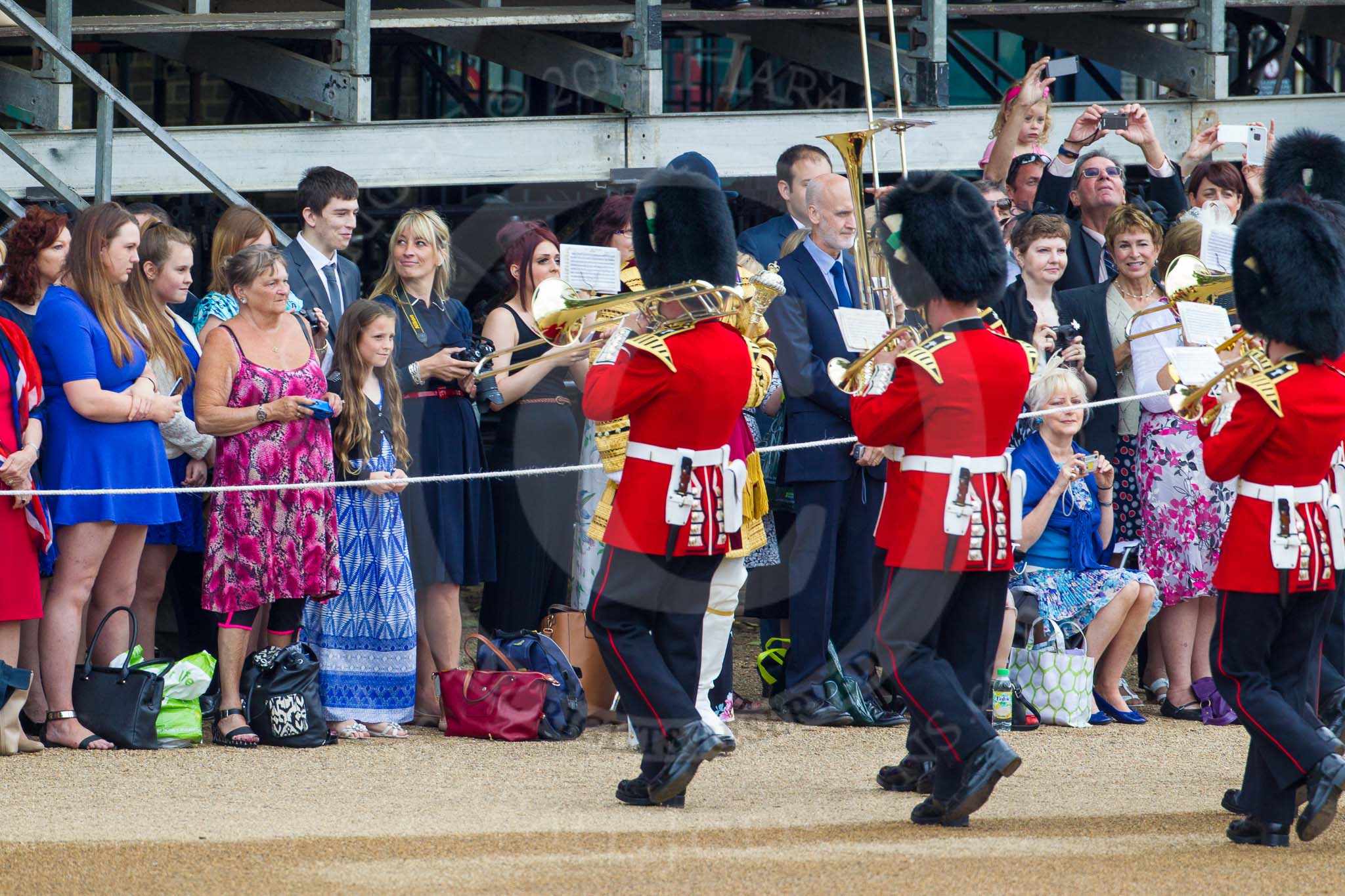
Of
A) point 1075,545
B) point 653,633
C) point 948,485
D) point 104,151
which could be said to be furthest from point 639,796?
point 104,151

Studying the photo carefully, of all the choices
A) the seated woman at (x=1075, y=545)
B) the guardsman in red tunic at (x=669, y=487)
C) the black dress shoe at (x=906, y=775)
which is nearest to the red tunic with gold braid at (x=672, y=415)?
the guardsman in red tunic at (x=669, y=487)

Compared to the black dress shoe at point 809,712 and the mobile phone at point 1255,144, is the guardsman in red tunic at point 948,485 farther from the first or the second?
the mobile phone at point 1255,144

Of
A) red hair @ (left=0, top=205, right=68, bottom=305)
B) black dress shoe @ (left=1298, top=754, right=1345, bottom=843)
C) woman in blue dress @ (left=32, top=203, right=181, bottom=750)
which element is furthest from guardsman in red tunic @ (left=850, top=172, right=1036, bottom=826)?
red hair @ (left=0, top=205, right=68, bottom=305)

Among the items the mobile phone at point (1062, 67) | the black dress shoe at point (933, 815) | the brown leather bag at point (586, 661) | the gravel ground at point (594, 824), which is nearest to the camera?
the gravel ground at point (594, 824)

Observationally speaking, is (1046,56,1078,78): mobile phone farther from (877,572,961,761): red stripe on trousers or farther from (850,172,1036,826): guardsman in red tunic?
(877,572,961,761): red stripe on trousers

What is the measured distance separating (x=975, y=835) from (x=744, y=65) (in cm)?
902

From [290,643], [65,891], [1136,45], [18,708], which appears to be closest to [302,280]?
[290,643]

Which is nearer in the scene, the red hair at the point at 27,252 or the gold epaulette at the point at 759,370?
the gold epaulette at the point at 759,370

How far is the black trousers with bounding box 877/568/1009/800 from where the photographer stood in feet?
14.4

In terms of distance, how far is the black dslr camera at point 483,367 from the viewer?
589 cm

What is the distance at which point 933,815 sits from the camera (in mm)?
A: 4426

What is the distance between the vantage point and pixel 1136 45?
31.2 ft

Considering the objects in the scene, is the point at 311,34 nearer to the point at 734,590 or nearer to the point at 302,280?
the point at 302,280

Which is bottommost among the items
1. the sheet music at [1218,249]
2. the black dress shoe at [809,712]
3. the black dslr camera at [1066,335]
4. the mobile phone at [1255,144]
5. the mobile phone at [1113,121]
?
the black dress shoe at [809,712]
